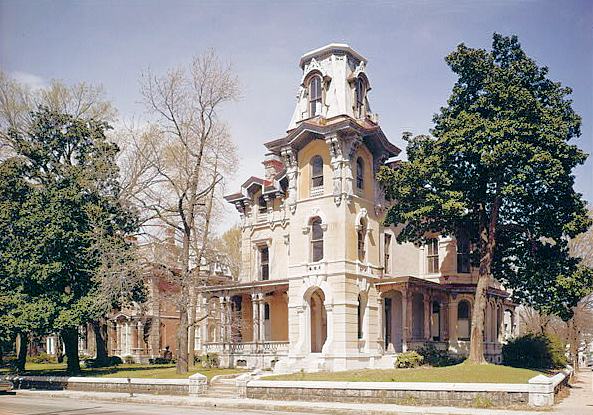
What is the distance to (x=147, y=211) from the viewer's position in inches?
1414

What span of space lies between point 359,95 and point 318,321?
13103 millimetres

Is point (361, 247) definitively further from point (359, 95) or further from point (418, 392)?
point (418, 392)

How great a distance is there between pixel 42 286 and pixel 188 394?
40.4 feet

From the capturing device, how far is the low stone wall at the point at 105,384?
28797mm

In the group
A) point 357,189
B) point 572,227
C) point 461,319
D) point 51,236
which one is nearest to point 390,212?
point 357,189

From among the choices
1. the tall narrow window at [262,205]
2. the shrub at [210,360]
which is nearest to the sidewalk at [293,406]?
the shrub at [210,360]

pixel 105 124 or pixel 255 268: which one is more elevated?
pixel 105 124

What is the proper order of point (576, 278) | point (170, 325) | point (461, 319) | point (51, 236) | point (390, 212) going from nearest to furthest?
point (576, 278) → point (390, 212) → point (51, 236) → point (461, 319) → point (170, 325)

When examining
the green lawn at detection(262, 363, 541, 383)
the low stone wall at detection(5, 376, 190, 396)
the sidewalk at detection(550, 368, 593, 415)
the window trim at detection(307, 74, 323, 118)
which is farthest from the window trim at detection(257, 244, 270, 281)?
the sidewalk at detection(550, 368, 593, 415)

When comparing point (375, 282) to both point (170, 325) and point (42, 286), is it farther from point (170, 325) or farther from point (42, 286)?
point (170, 325)

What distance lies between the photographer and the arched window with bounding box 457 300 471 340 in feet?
130

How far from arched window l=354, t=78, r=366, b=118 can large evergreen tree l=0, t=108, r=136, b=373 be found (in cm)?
1450

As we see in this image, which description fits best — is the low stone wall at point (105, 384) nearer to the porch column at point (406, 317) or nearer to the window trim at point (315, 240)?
the window trim at point (315, 240)

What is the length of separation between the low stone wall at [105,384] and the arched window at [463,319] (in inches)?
730
